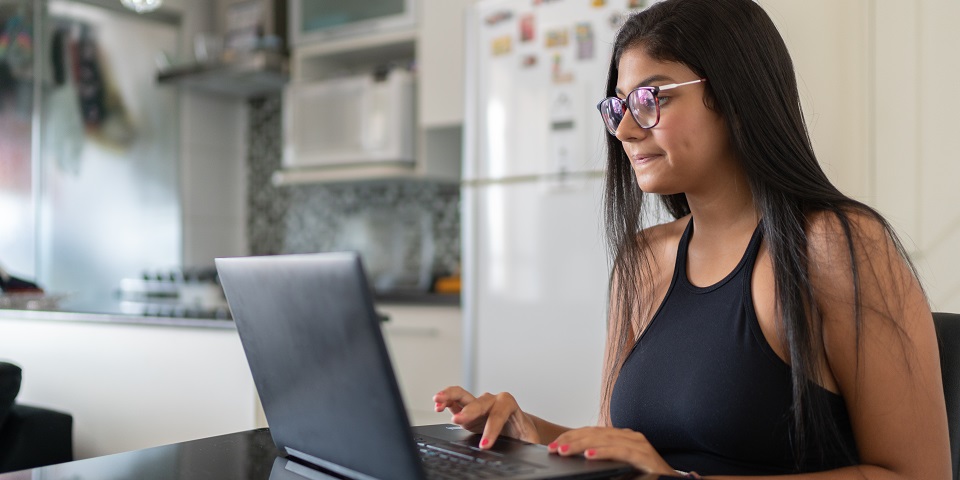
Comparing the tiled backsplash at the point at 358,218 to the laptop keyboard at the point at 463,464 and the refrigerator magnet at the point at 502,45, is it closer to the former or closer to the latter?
the refrigerator magnet at the point at 502,45

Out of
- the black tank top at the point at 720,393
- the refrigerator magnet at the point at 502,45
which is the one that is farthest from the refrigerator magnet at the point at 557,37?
the black tank top at the point at 720,393

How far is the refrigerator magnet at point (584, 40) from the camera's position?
2.85 m

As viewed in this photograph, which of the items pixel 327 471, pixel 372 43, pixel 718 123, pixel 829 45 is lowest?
pixel 327 471

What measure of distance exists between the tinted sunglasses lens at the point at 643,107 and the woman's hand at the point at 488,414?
39 cm

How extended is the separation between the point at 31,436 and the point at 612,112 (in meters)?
1.45

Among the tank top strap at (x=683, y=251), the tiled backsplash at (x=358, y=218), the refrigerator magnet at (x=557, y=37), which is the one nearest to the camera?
the tank top strap at (x=683, y=251)

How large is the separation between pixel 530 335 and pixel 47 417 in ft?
4.97

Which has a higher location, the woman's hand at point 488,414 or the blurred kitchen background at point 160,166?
the blurred kitchen background at point 160,166

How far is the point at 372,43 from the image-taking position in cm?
403

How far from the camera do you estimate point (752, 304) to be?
108cm

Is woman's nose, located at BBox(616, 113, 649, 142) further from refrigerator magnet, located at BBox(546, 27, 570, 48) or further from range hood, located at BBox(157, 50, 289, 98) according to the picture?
range hood, located at BBox(157, 50, 289, 98)

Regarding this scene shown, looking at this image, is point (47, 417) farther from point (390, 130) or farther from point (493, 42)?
point (390, 130)

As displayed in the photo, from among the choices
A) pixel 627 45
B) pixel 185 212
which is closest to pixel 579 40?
pixel 627 45

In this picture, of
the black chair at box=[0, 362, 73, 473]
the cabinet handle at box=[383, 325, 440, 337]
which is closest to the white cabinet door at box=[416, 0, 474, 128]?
the cabinet handle at box=[383, 325, 440, 337]
